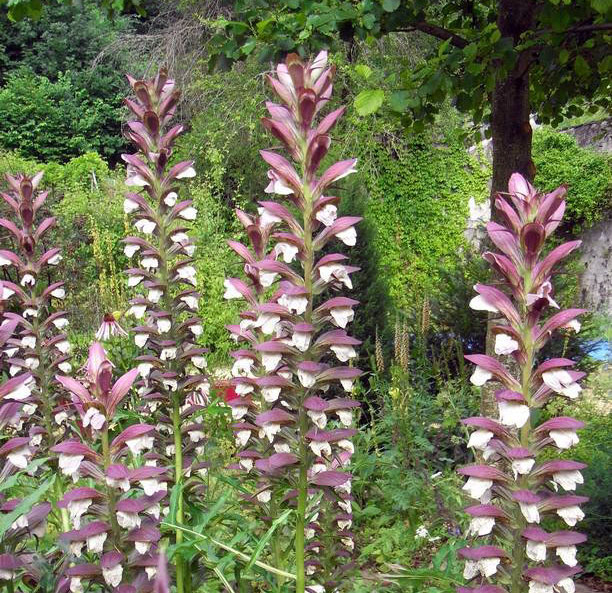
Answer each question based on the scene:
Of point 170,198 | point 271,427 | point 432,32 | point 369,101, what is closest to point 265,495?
point 271,427

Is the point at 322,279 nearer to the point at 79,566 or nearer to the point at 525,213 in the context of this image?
the point at 525,213

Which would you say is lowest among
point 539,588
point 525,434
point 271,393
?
point 539,588

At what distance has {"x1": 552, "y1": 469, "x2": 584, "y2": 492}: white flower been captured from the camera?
1434 millimetres

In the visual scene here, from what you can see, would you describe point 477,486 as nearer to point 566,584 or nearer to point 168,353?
point 566,584

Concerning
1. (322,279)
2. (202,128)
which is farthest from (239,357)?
(202,128)

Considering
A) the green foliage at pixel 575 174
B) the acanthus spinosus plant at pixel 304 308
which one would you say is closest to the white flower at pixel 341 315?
the acanthus spinosus plant at pixel 304 308

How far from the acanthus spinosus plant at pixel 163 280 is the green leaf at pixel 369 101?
0.97 m

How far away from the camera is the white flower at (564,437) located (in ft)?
4.66

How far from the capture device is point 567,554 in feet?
4.70

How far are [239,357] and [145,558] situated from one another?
32.4 inches

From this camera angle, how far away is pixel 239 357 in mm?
2197

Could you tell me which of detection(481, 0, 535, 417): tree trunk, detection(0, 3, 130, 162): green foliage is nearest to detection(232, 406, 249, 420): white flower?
detection(481, 0, 535, 417): tree trunk

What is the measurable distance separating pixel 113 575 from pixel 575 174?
474 inches

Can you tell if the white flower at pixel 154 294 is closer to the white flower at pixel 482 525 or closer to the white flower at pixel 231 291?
the white flower at pixel 231 291
